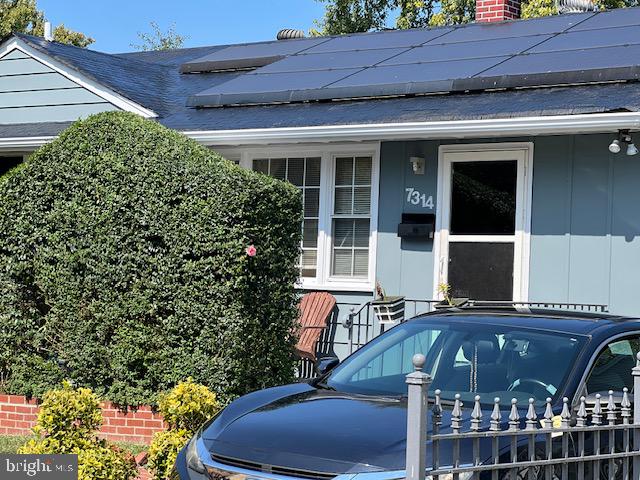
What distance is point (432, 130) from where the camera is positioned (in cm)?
1155

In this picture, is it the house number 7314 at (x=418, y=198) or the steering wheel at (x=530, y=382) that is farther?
the house number 7314 at (x=418, y=198)

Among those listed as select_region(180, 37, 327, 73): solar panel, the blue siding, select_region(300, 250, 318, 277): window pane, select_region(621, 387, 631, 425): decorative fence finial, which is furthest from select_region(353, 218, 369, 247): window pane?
select_region(621, 387, 631, 425): decorative fence finial

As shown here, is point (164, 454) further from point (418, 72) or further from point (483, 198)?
point (418, 72)

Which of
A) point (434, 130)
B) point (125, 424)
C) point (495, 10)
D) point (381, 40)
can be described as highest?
point (495, 10)

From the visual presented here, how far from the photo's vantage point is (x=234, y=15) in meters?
55.9

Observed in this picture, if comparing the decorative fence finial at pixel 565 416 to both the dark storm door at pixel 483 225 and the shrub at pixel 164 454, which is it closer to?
the shrub at pixel 164 454

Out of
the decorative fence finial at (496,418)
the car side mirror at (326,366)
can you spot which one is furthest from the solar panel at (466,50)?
the decorative fence finial at (496,418)

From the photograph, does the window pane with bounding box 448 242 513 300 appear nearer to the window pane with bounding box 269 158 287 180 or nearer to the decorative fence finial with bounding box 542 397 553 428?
the window pane with bounding box 269 158 287 180

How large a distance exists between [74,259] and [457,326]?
178 inches

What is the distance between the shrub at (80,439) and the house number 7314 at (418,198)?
5792mm

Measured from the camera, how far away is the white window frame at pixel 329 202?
1279cm

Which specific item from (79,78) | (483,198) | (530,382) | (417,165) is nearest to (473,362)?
(530,382)

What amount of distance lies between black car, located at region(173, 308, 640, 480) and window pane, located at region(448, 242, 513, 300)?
4.93 m

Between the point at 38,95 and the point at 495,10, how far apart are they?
701 cm
